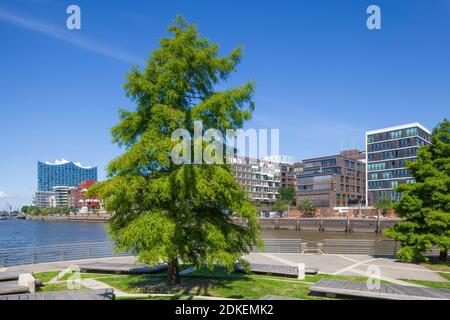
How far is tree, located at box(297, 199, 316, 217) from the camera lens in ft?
411

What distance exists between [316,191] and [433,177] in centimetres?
10924

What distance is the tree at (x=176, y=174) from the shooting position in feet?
45.1

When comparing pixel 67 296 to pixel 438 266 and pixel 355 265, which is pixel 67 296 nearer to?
pixel 355 265

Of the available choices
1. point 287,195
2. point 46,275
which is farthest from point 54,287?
point 287,195

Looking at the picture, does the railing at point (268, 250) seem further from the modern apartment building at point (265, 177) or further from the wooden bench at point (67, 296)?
the modern apartment building at point (265, 177)

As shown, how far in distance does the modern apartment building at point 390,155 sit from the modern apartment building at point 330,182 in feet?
33.7

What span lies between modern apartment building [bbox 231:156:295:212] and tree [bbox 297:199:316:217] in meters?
29.0

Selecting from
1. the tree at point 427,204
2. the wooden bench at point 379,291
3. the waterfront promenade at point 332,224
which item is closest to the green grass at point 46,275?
the wooden bench at point 379,291

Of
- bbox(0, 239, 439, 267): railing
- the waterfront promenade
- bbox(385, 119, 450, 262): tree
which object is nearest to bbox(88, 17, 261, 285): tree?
bbox(0, 239, 439, 267): railing

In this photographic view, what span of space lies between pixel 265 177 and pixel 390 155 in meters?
62.0

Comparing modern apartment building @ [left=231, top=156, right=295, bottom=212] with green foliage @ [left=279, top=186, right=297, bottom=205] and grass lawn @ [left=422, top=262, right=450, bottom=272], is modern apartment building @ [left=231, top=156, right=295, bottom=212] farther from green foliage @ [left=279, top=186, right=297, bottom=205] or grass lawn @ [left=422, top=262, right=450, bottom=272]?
grass lawn @ [left=422, top=262, right=450, bottom=272]

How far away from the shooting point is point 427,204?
22.5 m
